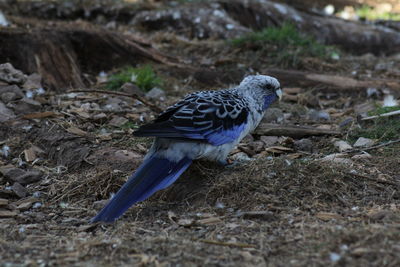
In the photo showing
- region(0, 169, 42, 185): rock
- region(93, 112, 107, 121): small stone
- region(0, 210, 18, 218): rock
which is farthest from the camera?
region(93, 112, 107, 121): small stone

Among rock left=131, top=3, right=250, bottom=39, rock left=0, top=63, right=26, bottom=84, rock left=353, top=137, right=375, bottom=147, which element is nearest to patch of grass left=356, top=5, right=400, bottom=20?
rock left=131, top=3, right=250, bottom=39

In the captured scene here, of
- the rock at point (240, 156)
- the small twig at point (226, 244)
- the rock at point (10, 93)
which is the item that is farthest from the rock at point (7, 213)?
the rock at point (10, 93)

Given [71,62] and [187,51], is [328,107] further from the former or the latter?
[71,62]

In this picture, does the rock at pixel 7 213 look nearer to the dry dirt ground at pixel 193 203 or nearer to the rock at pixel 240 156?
the dry dirt ground at pixel 193 203

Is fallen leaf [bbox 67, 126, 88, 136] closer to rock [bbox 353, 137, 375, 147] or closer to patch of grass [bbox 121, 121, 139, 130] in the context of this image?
patch of grass [bbox 121, 121, 139, 130]

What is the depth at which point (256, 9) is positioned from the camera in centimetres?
1127

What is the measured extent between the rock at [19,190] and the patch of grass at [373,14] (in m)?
9.61

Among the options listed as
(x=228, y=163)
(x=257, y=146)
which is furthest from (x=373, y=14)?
(x=228, y=163)

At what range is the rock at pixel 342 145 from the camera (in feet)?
18.5

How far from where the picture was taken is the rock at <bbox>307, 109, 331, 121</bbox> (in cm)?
686

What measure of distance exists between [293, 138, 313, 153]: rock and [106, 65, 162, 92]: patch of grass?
7.72 feet

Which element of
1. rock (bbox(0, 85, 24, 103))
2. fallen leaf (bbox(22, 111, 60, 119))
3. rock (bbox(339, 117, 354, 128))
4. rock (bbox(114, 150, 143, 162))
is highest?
rock (bbox(0, 85, 24, 103))

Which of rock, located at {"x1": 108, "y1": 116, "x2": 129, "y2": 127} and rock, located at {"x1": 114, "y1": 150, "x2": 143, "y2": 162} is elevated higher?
rock, located at {"x1": 108, "y1": 116, "x2": 129, "y2": 127}

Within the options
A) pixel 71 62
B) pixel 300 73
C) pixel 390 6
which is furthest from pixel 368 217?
pixel 390 6
